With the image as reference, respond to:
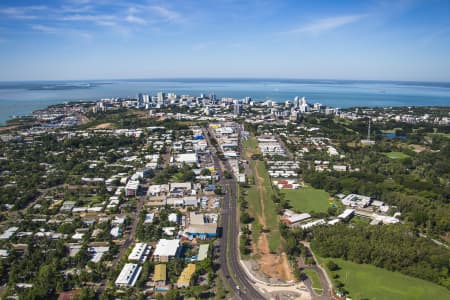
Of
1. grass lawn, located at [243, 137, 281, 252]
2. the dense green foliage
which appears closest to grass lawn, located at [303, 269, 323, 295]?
the dense green foliage

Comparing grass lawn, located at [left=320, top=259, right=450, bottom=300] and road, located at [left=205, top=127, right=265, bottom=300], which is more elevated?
road, located at [left=205, top=127, right=265, bottom=300]

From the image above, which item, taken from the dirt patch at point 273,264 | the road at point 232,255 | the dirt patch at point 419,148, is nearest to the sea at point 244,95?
the dirt patch at point 419,148

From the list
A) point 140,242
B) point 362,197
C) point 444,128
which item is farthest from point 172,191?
point 444,128

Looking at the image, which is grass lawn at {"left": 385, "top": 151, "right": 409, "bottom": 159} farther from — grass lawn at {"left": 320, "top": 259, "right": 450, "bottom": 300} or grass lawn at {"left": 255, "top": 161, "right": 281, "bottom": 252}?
grass lawn at {"left": 320, "top": 259, "right": 450, "bottom": 300}

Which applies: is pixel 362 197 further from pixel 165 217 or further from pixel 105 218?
pixel 105 218

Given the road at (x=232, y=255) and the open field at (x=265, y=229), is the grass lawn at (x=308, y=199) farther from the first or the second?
the road at (x=232, y=255)

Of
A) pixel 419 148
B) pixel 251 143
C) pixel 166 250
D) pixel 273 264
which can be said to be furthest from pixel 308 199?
pixel 419 148

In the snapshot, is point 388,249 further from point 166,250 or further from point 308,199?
point 166,250
